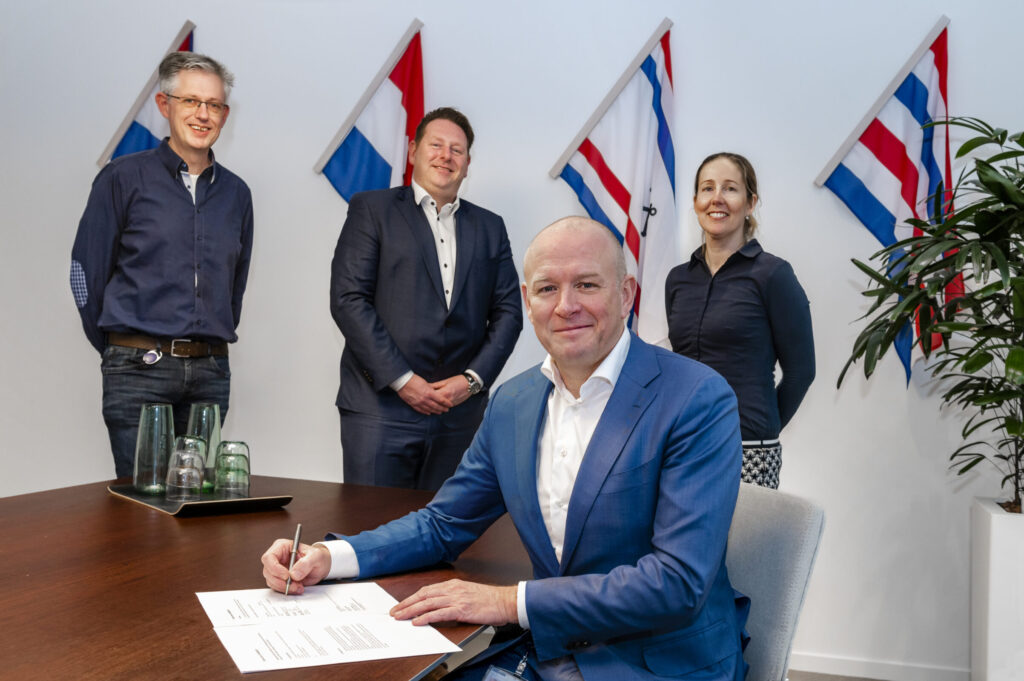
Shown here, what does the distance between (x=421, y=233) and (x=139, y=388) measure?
1.13 meters

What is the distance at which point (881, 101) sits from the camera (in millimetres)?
3816

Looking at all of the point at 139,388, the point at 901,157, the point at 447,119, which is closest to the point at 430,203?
the point at 447,119

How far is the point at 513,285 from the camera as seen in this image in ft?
11.5

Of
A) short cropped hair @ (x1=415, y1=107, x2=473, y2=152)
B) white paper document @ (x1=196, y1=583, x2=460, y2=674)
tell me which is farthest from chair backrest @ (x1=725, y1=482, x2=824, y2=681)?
short cropped hair @ (x1=415, y1=107, x2=473, y2=152)

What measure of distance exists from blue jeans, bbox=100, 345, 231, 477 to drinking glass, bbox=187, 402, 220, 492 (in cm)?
75

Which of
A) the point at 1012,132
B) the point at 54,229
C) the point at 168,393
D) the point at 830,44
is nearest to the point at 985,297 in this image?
the point at 1012,132

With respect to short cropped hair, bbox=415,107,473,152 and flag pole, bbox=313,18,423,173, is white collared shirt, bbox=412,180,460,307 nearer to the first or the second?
short cropped hair, bbox=415,107,473,152

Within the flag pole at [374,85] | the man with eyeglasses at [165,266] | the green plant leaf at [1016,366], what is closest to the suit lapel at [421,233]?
the man with eyeglasses at [165,266]

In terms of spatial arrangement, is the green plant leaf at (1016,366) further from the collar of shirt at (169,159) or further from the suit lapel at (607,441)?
the collar of shirt at (169,159)

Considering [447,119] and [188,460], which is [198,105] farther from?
[188,460]

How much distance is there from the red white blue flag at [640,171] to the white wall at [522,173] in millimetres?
87

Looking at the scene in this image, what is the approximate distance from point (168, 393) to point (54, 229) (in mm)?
2231

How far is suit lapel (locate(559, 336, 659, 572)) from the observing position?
151 centimetres

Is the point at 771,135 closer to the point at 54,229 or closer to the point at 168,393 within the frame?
the point at 168,393
